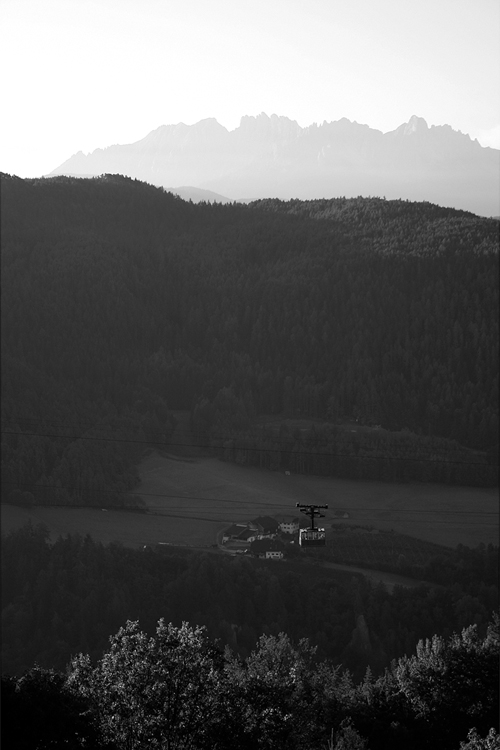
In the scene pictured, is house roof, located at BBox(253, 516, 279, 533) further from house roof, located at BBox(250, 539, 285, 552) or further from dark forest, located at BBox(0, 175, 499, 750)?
dark forest, located at BBox(0, 175, 499, 750)

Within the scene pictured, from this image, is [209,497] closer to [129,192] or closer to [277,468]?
[277,468]

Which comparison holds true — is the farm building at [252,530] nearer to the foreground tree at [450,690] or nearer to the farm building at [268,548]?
the farm building at [268,548]

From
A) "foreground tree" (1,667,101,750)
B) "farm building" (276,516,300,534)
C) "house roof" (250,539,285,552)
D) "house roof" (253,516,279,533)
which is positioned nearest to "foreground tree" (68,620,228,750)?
"foreground tree" (1,667,101,750)

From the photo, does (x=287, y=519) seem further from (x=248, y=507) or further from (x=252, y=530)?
(x=248, y=507)

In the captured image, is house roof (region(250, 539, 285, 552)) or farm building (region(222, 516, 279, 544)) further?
farm building (region(222, 516, 279, 544))

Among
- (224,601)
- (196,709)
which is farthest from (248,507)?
(196,709)

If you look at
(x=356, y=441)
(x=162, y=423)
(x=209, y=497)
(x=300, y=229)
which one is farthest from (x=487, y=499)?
(x=300, y=229)
